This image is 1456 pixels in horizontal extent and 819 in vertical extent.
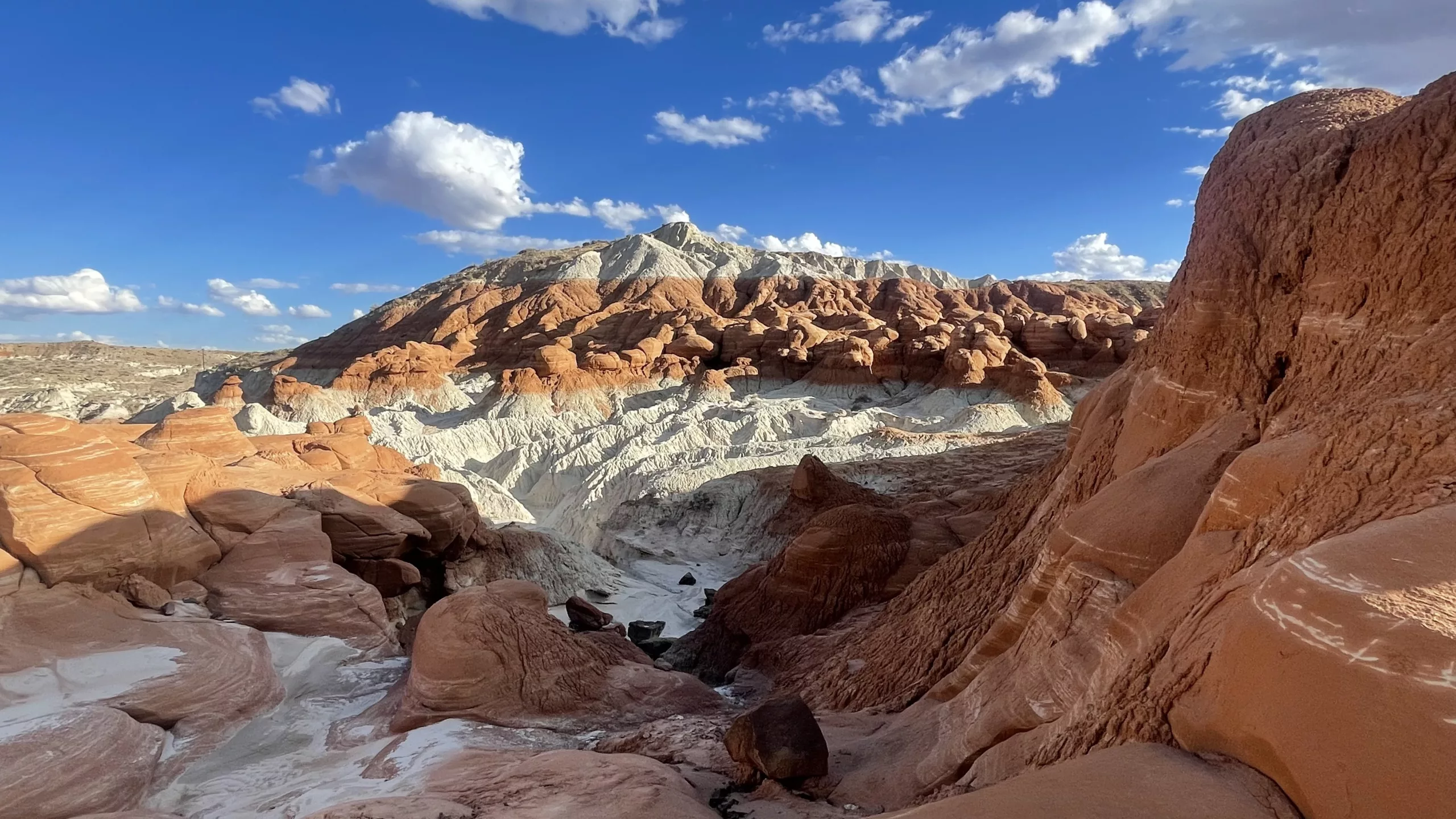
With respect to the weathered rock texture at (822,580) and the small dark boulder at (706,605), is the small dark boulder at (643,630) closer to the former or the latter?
the weathered rock texture at (822,580)

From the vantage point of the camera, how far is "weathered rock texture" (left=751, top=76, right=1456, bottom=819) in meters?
2.46

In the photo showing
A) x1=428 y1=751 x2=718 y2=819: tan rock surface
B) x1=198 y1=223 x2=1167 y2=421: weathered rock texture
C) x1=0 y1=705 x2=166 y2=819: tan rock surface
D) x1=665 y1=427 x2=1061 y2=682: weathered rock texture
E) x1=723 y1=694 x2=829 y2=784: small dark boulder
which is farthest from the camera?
x1=198 y1=223 x2=1167 y2=421: weathered rock texture

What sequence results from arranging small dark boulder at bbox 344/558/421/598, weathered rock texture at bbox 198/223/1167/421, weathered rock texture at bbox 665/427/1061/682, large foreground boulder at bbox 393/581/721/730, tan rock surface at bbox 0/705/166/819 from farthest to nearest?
weathered rock texture at bbox 198/223/1167/421 < small dark boulder at bbox 344/558/421/598 < weathered rock texture at bbox 665/427/1061/682 < large foreground boulder at bbox 393/581/721/730 < tan rock surface at bbox 0/705/166/819

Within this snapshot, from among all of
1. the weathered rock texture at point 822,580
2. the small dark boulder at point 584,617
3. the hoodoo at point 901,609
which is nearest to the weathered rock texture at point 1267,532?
the hoodoo at point 901,609

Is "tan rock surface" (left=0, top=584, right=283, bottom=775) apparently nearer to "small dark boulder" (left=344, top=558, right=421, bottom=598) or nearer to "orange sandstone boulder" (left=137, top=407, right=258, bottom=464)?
"small dark boulder" (left=344, top=558, right=421, bottom=598)

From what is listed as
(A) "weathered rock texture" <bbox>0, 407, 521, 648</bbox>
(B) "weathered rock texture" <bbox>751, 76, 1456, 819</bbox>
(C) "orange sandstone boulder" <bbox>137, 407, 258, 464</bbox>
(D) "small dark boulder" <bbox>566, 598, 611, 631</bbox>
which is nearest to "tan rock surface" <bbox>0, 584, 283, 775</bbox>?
(A) "weathered rock texture" <bbox>0, 407, 521, 648</bbox>

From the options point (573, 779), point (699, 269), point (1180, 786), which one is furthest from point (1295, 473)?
point (699, 269)

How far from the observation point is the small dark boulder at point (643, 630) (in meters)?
15.1

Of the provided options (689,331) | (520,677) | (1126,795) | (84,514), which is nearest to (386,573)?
(84,514)

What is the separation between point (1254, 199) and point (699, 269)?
7396 centimetres

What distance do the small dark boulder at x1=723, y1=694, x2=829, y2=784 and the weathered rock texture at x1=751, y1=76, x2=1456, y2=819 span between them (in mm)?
361

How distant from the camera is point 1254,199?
608 cm

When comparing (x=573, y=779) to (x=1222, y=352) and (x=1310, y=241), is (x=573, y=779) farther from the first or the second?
(x=1310, y=241)

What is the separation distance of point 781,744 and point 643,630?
10085mm
